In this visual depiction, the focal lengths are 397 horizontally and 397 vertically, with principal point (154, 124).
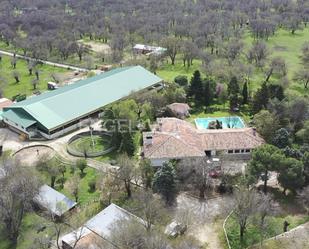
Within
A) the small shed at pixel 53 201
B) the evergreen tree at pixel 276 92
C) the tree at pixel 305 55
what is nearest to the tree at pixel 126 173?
the small shed at pixel 53 201

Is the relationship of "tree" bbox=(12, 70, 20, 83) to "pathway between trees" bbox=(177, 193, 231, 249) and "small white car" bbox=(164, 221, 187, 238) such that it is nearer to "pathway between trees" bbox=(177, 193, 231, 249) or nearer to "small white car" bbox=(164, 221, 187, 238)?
"pathway between trees" bbox=(177, 193, 231, 249)

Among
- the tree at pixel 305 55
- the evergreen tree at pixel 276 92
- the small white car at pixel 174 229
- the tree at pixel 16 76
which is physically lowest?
the tree at pixel 16 76

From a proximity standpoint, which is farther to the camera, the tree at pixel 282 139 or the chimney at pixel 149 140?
the chimney at pixel 149 140

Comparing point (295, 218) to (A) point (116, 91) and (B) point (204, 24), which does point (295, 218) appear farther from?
(B) point (204, 24)

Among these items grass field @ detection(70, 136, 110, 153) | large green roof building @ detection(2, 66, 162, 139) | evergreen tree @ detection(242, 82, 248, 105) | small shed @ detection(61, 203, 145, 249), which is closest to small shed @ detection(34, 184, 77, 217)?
small shed @ detection(61, 203, 145, 249)

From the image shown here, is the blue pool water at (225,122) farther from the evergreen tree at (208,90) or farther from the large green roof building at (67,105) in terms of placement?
the large green roof building at (67,105)

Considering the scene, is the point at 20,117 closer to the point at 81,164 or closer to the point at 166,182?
the point at 81,164

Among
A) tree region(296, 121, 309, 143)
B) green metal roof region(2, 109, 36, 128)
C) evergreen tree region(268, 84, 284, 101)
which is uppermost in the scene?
evergreen tree region(268, 84, 284, 101)
